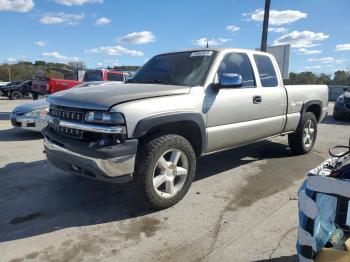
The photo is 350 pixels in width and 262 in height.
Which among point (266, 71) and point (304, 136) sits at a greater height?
point (266, 71)

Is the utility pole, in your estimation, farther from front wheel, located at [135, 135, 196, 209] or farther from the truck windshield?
front wheel, located at [135, 135, 196, 209]

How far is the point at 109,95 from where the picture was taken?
3.89 metres

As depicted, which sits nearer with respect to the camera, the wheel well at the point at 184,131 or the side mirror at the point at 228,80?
the wheel well at the point at 184,131

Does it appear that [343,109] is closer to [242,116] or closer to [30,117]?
[242,116]

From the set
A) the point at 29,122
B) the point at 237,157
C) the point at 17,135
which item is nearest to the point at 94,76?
the point at 17,135

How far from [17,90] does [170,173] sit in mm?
23423

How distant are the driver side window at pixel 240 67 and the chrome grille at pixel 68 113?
6.58 feet

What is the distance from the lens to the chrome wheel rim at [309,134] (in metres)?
6.79

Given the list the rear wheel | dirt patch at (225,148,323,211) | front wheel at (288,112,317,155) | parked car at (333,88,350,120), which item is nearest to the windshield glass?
parked car at (333,88,350,120)

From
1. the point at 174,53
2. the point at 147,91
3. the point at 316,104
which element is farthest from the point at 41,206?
the point at 316,104

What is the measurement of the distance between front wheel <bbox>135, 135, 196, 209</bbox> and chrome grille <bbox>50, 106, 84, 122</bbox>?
0.73m

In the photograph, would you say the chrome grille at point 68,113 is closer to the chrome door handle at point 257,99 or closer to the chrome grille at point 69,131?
the chrome grille at point 69,131

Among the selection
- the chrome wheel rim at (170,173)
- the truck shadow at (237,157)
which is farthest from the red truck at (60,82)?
the chrome wheel rim at (170,173)

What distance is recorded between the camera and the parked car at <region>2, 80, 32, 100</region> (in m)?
24.6
